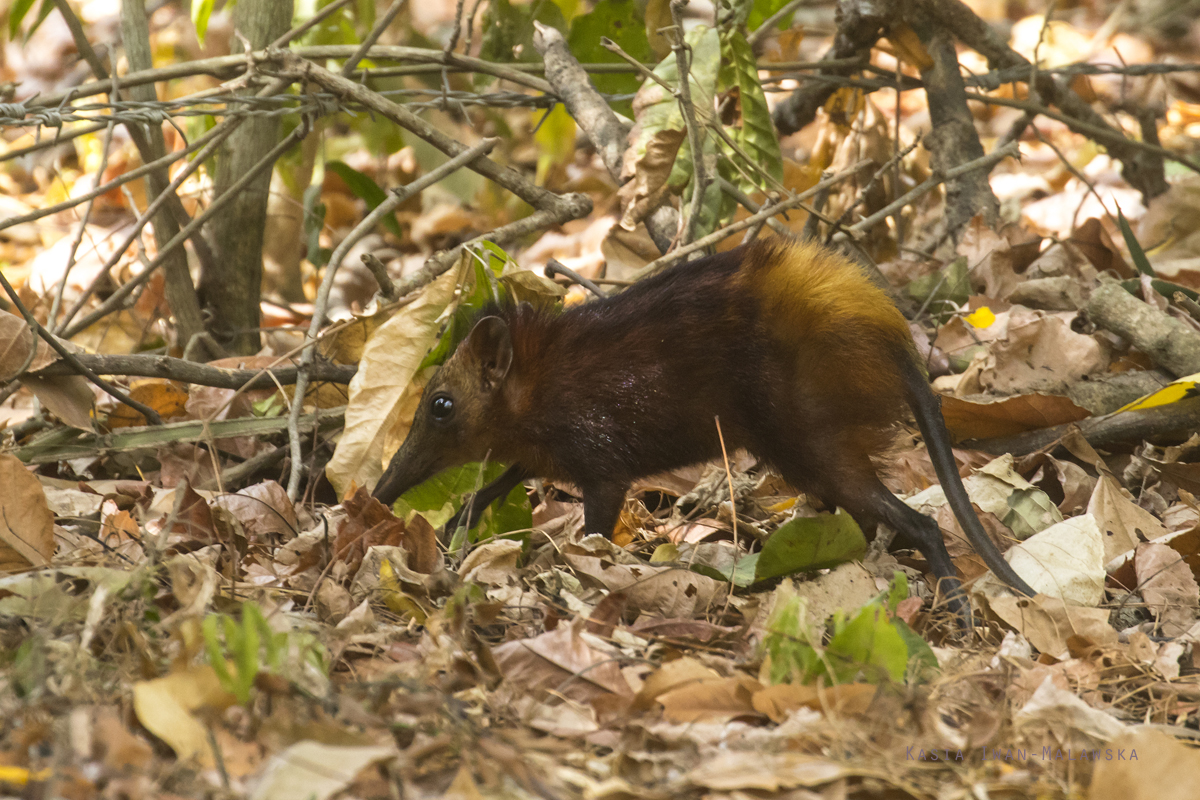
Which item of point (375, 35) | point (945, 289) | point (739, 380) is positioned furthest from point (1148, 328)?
point (375, 35)

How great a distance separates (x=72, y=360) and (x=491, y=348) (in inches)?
57.0

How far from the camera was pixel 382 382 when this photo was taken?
3705mm

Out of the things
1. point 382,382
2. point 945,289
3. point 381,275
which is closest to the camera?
point 382,382

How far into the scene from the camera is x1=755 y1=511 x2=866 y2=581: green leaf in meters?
2.91

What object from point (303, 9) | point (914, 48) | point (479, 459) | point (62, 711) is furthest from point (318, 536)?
point (914, 48)

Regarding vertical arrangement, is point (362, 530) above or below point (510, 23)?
below

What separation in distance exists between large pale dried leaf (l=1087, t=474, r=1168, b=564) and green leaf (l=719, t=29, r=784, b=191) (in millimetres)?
1813

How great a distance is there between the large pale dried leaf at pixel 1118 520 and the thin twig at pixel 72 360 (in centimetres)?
332

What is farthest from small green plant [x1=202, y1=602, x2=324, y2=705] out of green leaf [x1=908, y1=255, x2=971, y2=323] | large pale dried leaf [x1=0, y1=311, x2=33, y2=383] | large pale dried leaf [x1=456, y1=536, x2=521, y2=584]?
green leaf [x1=908, y1=255, x2=971, y2=323]

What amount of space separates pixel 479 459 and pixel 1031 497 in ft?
6.29

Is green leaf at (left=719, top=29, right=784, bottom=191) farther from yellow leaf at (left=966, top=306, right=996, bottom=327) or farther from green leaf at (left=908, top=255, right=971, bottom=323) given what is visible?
yellow leaf at (left=966, top=306, right=996, bottom=327)

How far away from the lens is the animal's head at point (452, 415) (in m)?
3.75

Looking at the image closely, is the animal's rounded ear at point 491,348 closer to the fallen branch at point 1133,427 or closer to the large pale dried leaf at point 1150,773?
the fallen branch at point 1133,427

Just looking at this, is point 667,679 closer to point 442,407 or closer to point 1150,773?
point 1150,773
